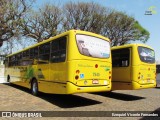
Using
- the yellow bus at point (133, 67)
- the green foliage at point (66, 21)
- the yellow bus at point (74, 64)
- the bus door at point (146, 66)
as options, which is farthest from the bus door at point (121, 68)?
the green foliage at point (66, 21)

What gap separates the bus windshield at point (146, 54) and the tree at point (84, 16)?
23601 millimetres

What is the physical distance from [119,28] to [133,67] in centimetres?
3000

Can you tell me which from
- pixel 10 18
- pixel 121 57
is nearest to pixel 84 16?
pixel 10 18

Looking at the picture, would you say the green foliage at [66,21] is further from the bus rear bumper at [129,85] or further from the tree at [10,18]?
the bus rear bumper at [129,85]

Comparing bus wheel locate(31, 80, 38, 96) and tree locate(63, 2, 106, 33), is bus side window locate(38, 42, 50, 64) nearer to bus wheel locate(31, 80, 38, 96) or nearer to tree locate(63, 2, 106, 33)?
bus wheel locate(31, 80, 38, 96)

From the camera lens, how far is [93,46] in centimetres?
1073

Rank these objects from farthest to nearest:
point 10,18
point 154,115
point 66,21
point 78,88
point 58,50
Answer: point 66,21 → point 10,18 → point 58,50 → point 78,88 → point 154,115

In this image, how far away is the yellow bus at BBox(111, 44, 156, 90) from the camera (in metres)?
12.3

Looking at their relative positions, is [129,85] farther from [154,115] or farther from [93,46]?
[154,115]

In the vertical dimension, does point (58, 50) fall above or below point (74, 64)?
above

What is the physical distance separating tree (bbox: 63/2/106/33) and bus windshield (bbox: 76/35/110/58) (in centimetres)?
2532

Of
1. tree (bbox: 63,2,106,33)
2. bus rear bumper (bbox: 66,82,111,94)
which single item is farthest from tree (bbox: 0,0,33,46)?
bus rear bumper (bbox: 66,82,111,94)

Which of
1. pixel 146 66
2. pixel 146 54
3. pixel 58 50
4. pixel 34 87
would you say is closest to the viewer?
pixel 58 50

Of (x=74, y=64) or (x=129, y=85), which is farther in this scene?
(x=129, y=85)
